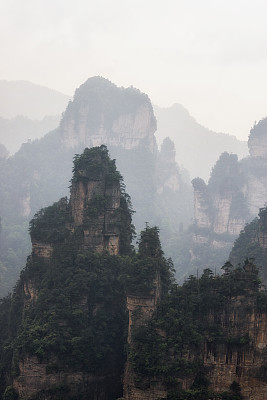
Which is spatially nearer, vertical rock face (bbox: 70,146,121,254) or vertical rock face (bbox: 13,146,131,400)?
vertical rock face (bbox: 13,146,131,400)

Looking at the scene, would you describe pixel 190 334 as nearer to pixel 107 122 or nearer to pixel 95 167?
pixel 95 167

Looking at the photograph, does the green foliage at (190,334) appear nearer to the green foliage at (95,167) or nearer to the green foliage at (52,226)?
the green foliage at (52,226)

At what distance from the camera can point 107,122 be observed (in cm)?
11756

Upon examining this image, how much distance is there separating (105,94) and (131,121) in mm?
9866

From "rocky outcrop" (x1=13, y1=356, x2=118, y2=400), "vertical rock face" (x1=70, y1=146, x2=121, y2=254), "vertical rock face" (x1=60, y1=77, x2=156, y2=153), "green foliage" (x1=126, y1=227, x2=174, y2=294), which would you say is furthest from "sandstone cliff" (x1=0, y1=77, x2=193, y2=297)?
"rocky outcrop" (x1=13, y1=356, x2=118, y2=400)

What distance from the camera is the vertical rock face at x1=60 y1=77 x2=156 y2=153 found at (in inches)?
4550

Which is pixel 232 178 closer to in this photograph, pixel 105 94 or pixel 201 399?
pixel 105 94

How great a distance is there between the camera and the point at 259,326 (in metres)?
26.8

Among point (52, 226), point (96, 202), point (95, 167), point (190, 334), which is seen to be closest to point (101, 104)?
point (95, 167)

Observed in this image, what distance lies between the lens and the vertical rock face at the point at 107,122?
116m

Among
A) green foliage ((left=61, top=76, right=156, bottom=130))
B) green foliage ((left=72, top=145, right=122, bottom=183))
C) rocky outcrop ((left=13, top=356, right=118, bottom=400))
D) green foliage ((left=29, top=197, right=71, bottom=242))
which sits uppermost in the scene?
green foliage ((left=61, top=76, right=156, bottom=130))

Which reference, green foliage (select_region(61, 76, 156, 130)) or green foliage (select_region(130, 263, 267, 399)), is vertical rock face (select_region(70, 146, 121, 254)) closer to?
green foliage (select_region(130, 263, 267, 399))

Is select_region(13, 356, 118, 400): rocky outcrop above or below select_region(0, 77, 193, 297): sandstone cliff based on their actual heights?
below

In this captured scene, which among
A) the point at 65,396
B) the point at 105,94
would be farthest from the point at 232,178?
the point at 65,396
